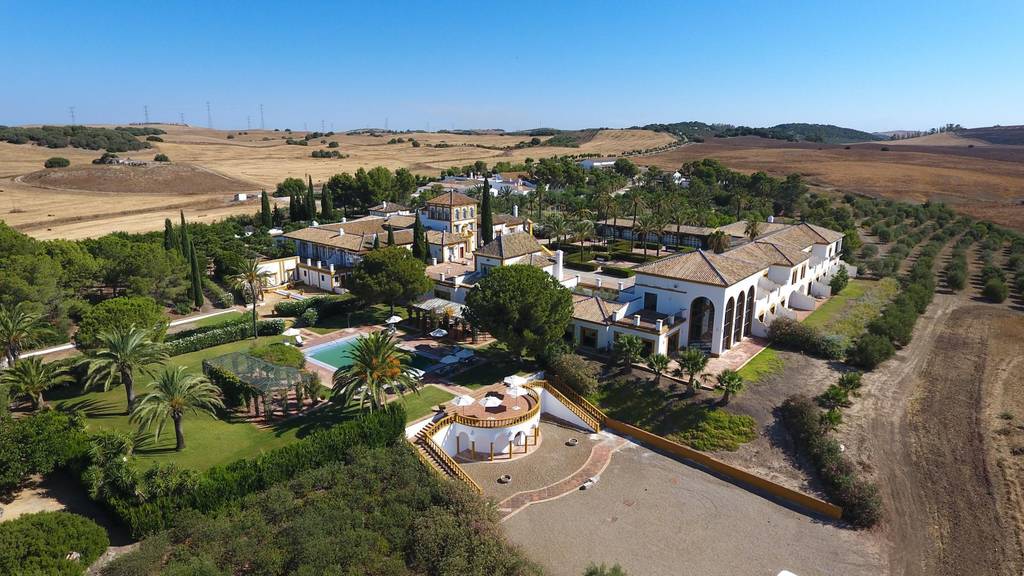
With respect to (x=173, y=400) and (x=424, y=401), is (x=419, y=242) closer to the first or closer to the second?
(x=424, y=401)

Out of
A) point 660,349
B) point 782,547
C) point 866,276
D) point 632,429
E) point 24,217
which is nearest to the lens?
point 782,547

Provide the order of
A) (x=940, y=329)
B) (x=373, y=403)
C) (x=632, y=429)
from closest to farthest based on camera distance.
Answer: (x=373, y=403) < (x=632, y=429) < (x=940, y=329)

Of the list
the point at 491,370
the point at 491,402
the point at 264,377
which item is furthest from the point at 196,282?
the point at 491,402

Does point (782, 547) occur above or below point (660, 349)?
below

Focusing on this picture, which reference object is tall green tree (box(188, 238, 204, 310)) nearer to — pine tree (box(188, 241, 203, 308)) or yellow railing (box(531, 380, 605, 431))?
pine tree (box(188, 241, 203, 308))

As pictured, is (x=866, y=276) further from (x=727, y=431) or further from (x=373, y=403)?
(x=373, y=403)

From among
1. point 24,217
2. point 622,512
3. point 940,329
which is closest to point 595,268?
point 940,329

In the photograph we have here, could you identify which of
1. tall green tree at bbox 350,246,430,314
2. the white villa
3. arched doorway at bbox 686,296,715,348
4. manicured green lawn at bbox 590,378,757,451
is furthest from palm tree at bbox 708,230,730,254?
tall green tree at bbox 350,246,430,314
